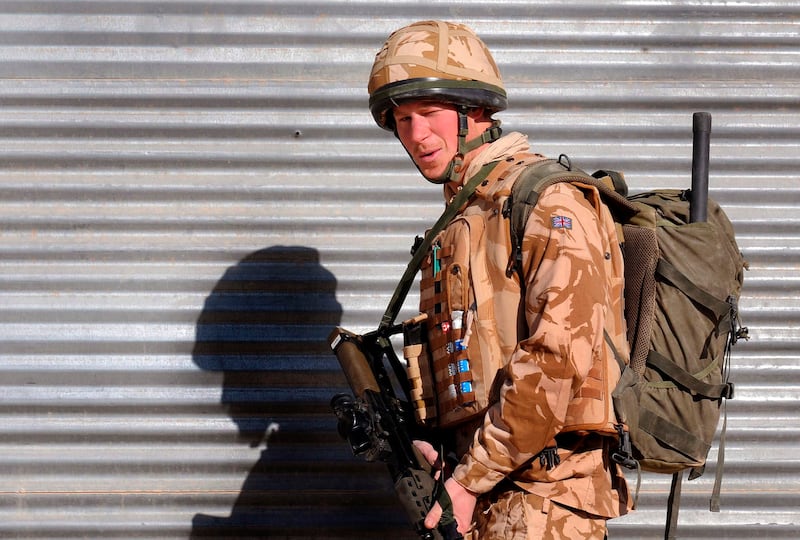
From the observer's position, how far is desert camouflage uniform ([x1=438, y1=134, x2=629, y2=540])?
223 centimetres

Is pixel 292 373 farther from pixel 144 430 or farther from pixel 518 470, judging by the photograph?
pixel 518 470

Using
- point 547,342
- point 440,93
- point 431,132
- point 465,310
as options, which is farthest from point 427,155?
point 547,342

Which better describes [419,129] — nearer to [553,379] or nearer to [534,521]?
[553,379]

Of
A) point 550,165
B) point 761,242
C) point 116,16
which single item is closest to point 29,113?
point 116,16

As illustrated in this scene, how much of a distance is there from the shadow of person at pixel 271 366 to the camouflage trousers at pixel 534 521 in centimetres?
159

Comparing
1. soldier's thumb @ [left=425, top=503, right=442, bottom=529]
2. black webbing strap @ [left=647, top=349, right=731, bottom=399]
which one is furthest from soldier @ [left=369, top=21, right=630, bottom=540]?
black webbing strap @ [left=647, top=349, right=731, bottom=399]

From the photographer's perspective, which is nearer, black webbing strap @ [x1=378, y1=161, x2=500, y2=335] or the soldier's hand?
the soldier's hand

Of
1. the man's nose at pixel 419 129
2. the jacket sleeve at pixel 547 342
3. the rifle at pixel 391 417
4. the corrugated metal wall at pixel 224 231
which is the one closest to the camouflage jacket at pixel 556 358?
the jacket sleeve at pixel 547 342

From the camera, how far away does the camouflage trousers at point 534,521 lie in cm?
233

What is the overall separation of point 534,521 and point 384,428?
1.60 ft

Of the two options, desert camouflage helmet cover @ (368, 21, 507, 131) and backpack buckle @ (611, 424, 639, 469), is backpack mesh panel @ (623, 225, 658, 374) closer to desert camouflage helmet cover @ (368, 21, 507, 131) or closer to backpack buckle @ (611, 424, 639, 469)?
backpack buckle @ (611, 424, 639, 469)

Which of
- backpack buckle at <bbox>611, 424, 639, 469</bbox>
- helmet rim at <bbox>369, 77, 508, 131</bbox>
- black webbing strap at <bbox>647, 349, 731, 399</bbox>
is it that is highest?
helmet rim at <bbox>369, 77, 508, 131</bbox>

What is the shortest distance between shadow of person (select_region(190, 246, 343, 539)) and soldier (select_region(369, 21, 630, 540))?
1.34 metres

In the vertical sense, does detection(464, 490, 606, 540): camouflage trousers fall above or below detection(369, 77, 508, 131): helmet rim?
below
